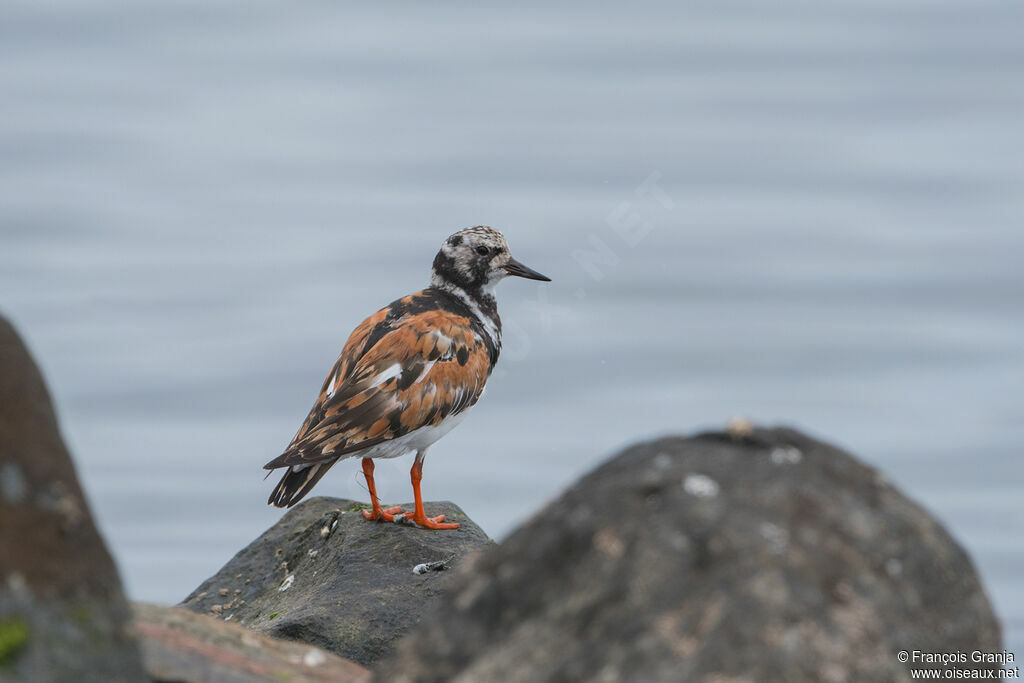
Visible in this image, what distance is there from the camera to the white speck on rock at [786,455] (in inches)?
162

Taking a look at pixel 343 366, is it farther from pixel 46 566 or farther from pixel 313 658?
pixel 46 566

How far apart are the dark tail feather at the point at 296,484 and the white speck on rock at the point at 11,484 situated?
5.48 m

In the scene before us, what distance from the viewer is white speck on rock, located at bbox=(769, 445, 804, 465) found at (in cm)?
412

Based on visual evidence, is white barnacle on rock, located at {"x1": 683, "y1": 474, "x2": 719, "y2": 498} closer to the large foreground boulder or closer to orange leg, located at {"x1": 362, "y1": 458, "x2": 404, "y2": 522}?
the large foreground boulder

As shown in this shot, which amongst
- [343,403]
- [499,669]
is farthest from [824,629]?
[343,403]

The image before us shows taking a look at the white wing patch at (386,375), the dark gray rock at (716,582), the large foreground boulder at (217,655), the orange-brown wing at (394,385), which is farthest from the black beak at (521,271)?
the dark gray rock at (716,582)

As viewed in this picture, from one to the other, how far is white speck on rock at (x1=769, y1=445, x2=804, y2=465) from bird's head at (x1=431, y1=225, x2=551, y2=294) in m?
7.20

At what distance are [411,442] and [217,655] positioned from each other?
5.19m

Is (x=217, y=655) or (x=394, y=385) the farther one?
(x=394, y=385)

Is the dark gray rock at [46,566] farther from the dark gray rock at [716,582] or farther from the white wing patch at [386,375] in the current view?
the white wing patch at [386,375]

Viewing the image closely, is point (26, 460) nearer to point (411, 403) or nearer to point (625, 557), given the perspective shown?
point (625, 557)

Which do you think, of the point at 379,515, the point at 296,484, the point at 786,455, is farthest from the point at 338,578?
the point at 786,455

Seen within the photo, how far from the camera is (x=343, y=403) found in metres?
9.73

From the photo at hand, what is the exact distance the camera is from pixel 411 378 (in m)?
10.0
